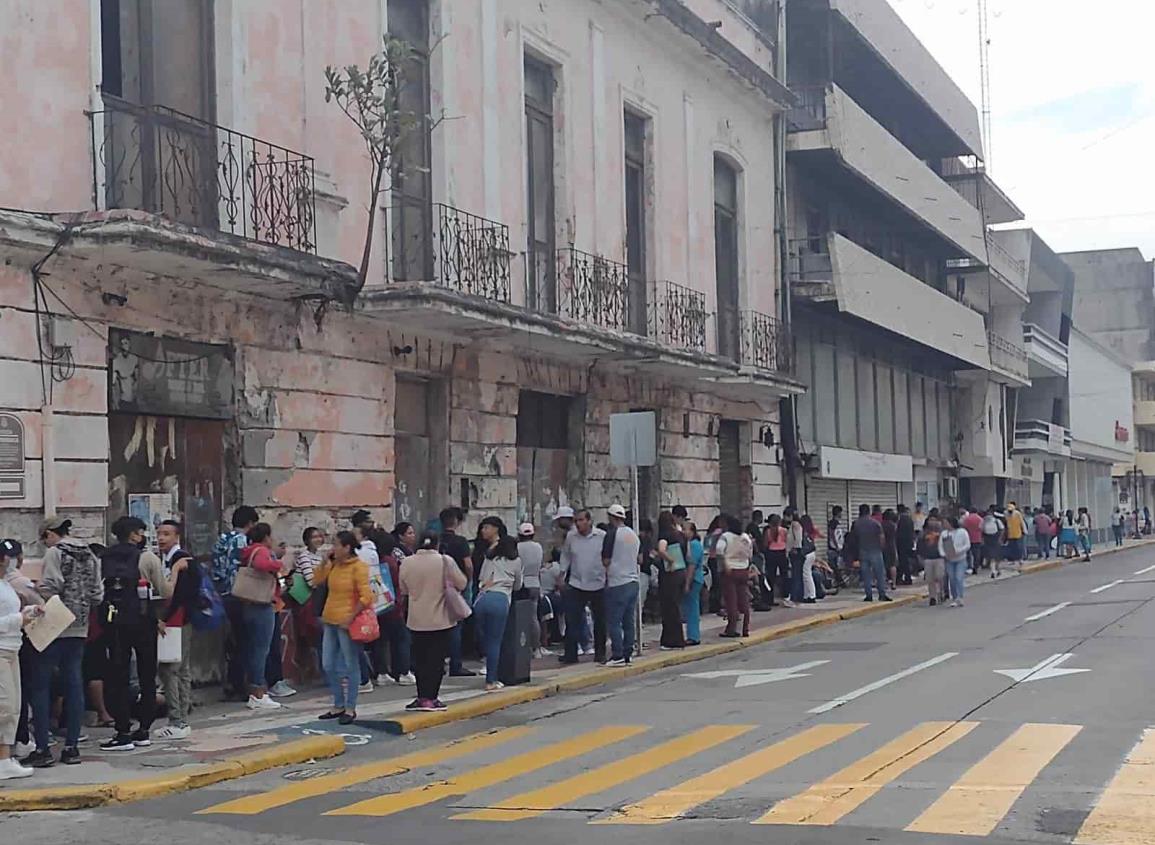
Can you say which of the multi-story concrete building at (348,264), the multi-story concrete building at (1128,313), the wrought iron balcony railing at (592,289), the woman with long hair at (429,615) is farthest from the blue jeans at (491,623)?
the multi-story concrete building at (1128,313)

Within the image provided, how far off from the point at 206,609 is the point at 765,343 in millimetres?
17845

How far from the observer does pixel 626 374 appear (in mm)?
23516

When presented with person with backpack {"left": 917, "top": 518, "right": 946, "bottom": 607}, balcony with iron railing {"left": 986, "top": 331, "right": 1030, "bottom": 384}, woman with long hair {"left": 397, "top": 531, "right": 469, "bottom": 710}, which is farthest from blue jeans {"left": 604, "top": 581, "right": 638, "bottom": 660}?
balcony with iron railing {"left": 986, "top": 331, "right": 1030, "bottom": 384}

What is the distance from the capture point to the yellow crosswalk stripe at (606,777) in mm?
8844

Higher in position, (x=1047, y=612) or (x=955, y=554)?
(x=955, y=554)

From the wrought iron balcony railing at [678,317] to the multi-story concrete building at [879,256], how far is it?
5518mm

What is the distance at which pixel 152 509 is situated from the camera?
14.2 metres

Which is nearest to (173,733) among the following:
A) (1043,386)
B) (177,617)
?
(177,617)

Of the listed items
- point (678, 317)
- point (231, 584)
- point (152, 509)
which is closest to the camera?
point (231, 584)

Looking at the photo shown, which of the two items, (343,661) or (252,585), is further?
(252,585)

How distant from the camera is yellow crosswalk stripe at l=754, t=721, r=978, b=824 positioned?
8.31 m

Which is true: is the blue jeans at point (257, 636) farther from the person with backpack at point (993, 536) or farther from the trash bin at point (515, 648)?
the person with backpack at point (993, 536)

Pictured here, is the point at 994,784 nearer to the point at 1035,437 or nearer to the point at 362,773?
the point at 362,773

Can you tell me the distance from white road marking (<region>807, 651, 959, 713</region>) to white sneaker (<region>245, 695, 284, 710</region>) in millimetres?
4920
